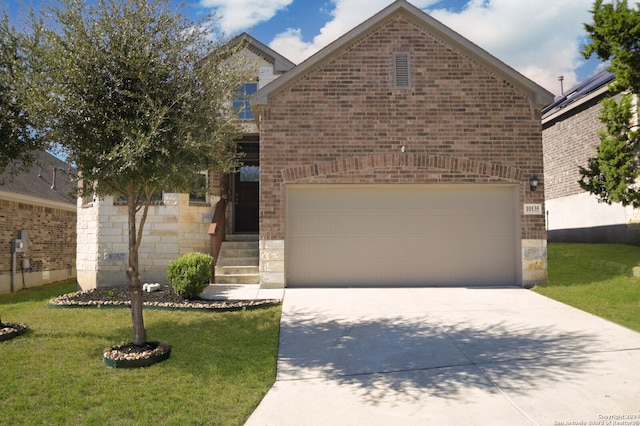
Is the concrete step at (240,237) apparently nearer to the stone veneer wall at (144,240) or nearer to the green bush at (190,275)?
the stone veneer wall at (144,240)

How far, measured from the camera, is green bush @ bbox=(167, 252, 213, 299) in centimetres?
958

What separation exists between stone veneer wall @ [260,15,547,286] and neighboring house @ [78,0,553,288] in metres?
0.02

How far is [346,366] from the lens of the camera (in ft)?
19.4

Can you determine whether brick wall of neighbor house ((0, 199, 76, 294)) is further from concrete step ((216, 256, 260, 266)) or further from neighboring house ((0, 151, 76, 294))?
concrete step ((216, 256, 260, 266))

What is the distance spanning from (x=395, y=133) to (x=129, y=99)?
6.38m

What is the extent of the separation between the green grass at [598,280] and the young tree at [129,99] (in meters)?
7.16

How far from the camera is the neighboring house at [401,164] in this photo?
10.9 m

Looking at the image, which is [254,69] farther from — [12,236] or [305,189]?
[12,236]

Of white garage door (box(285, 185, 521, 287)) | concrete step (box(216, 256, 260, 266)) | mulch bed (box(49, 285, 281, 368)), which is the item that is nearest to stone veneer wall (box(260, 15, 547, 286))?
white garage door (box(285, 185, 521, 287))

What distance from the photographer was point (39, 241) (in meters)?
16.8

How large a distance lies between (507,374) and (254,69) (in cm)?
561

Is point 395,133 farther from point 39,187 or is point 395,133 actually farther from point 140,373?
point 39,187

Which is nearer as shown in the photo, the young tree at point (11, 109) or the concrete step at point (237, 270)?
the young tree at point (11, 109)

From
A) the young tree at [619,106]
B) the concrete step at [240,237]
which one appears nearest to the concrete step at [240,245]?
the concrete step at [240,237]
